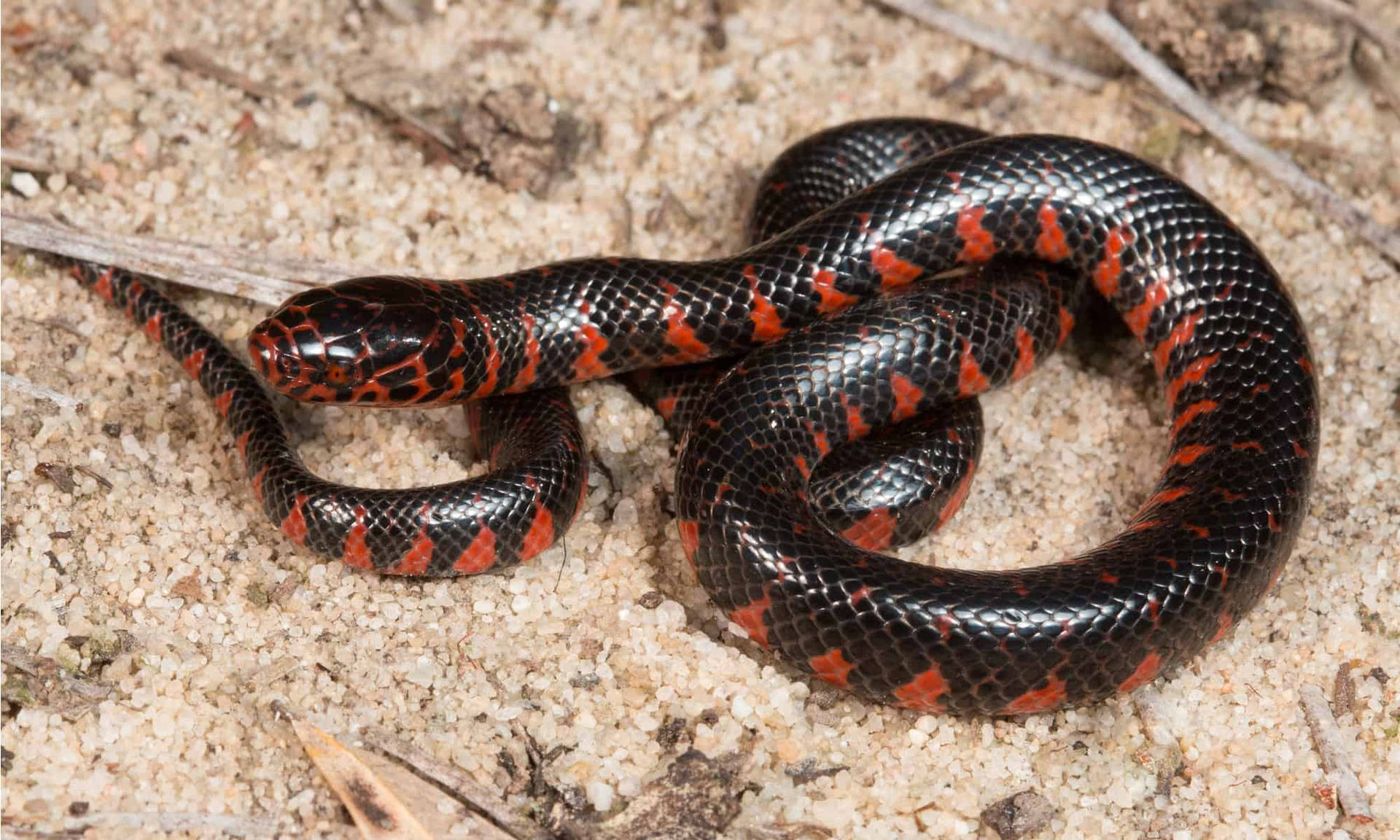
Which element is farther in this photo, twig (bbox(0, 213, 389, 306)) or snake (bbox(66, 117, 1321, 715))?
A: twig (bbox(0, 213, 389, 306))

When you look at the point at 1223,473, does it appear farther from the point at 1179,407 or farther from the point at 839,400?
the point at 839,400

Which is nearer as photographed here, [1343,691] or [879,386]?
[1343,691]

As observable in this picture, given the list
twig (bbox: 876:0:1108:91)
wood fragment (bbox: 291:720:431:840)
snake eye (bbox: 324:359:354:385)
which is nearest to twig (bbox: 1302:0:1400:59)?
twig (bbox: 876:0:1108:91)

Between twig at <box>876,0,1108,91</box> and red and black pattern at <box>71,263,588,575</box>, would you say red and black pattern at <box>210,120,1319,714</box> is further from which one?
twig at <box>876,0,1108,91</box>

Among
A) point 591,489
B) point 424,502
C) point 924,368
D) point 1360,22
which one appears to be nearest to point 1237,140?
point 1360,22

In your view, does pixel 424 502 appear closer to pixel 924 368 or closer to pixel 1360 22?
pixel 924 368
